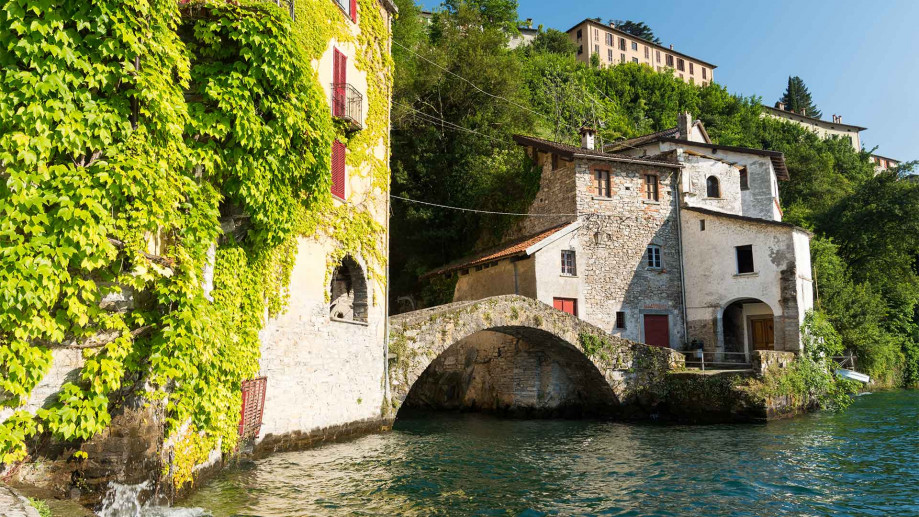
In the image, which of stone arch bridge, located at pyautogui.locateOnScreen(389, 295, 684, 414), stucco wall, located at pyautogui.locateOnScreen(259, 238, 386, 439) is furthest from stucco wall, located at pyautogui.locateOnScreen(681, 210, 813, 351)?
stucco wall, located at pyautogui.locateOnScreen(259, 238, 386, 439)

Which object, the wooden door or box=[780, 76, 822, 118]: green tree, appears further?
box=[780, 76, 822, 118]: green tree

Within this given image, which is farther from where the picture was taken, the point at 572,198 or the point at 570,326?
the point at 572,198

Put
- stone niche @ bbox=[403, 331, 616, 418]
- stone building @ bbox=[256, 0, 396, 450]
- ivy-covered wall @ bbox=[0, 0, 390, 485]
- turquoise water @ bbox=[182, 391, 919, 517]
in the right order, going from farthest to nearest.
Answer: stone niche @ bbox=[403, 331, 616, 418], stone building @ bbox=[256, 0, 396, 450], turquoise water @ bbox=[182, 391, 919, 517], ivy-covered wall @ bbox=[0, 0, 390, 485]

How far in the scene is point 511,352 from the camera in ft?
75.8

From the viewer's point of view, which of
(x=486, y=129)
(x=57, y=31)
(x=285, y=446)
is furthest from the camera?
(x=486, y=129)

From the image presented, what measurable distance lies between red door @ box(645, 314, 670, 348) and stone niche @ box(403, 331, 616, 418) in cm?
473

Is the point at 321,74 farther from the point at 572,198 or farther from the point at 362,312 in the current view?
the point at 572,198

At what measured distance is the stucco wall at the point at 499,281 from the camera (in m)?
23.8

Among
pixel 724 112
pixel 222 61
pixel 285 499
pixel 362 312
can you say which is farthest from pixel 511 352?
pixel 724 112

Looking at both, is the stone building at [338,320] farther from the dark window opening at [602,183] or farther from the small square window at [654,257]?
the small square window at [654,257]

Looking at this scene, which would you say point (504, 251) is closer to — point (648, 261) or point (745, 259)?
point (648, 261)

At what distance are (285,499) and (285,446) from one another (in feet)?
11.2

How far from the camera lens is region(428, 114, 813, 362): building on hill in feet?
79.0

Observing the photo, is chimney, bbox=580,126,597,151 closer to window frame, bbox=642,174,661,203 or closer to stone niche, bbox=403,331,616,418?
window frame, bbox=642,174,661,203
